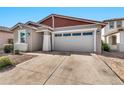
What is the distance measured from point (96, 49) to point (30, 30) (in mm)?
8407

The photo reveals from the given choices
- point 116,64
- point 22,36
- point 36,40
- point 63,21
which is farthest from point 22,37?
point 116,64

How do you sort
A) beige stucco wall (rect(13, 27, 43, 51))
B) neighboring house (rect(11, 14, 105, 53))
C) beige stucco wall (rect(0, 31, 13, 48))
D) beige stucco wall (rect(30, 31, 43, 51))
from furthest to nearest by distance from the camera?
beige stucco wall (rect(0, 31, 13, 48)), beige stucco wall (rect(30, 31, 43, 51)), beige stucco wall (rect(13, 27, 43, 51)), neighboring house (rect(11, 14, 105, 53))

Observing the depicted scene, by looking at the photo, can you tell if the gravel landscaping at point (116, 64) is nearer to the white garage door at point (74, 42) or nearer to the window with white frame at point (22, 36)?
the white garage door at point (74, 42)

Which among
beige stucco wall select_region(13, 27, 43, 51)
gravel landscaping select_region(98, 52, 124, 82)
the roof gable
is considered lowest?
gravel landscaping select_region(98, 52, 124, 82)

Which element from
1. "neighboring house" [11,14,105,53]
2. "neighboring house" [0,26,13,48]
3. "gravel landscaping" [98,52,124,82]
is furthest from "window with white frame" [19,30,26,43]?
"gravel landscaping" [98,52,124,82]

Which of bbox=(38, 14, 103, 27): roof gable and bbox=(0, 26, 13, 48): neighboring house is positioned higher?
bbox=(38, 14, 103, 27): roof gable

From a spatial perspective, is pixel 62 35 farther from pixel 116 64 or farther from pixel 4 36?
pixel 4 36

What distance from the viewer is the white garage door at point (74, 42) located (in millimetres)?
12352

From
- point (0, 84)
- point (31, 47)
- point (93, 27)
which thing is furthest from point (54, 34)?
point (0, 84)

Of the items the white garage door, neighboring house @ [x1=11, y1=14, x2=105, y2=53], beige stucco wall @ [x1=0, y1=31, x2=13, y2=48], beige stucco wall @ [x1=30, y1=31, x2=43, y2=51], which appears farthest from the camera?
beige stucco wall @ [x1=0, y1=31, x2=13, y2=48]

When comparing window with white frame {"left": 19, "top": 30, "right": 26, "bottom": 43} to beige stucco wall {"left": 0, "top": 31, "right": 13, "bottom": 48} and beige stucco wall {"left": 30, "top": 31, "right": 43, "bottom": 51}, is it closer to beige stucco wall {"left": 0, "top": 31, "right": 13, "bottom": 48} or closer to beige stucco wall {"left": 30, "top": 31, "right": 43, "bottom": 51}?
beige stucco wall {"left": 30, "top": 31, "right": 43, "bottom": 51}

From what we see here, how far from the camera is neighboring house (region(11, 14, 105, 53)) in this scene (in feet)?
39.7
